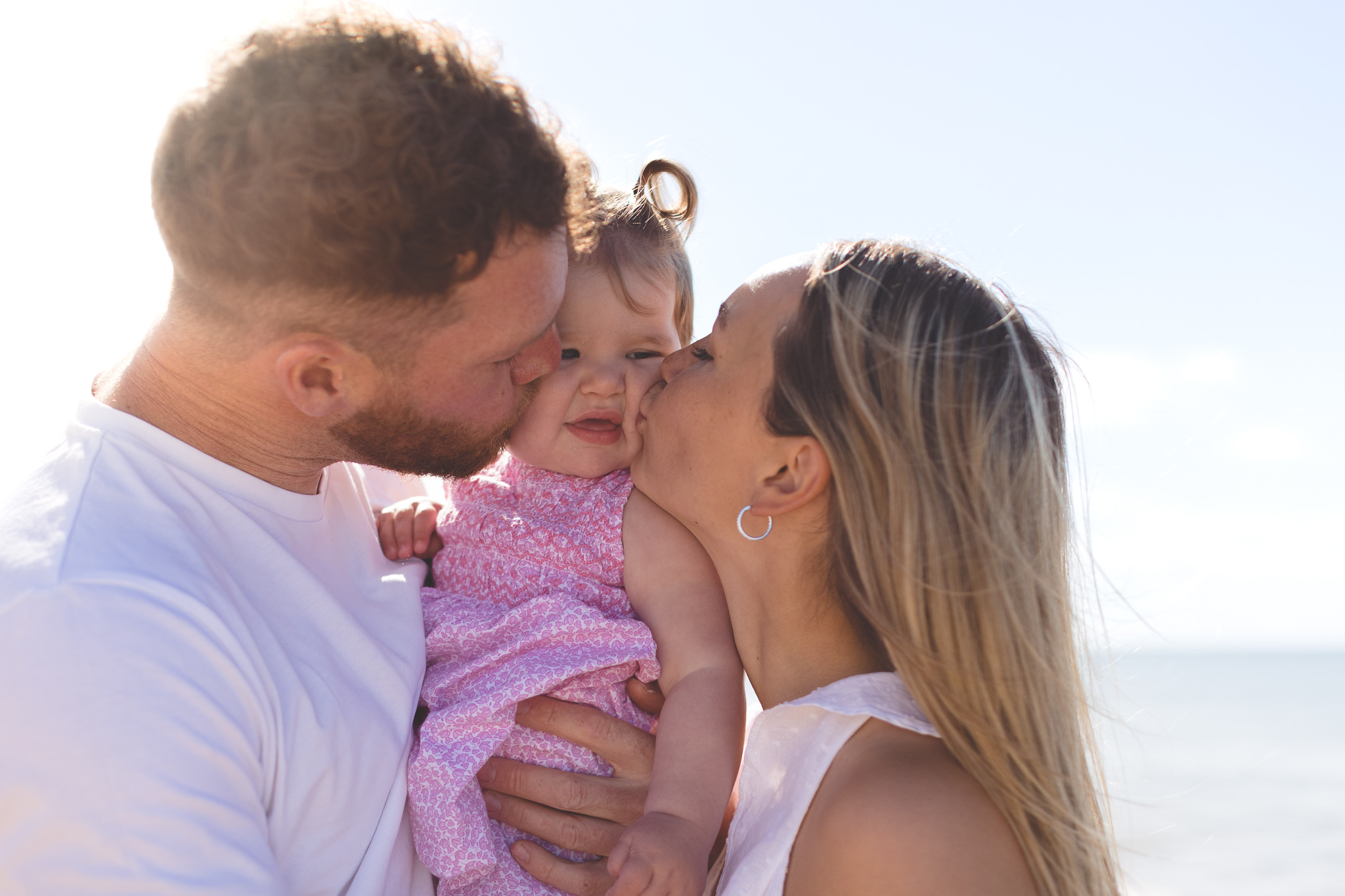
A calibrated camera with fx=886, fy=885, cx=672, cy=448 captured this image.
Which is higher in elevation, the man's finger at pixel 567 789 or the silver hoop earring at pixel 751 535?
the silver hoop earring at pixel 751 535

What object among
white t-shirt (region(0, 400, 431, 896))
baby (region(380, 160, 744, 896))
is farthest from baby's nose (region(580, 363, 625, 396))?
white t-shirt (region(0, 400, 431, 896))

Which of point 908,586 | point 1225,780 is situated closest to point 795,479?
point 908,586

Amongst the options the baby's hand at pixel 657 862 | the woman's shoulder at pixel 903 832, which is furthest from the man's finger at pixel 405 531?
the woman's shoulder at pixel 903 832

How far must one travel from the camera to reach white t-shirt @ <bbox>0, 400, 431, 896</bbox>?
1.49 metres

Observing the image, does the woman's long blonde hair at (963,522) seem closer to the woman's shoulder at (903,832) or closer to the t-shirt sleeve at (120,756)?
the woman's shoulder at (903,832)

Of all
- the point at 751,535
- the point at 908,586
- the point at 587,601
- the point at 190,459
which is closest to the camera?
the point at 908,586

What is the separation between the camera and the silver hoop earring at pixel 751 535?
220cm

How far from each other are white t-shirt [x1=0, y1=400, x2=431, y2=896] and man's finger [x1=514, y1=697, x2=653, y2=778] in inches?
12.6

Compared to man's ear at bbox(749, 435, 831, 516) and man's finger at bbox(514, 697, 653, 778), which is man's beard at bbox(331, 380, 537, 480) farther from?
man's ear at bbox(749, 435, 831, 516)

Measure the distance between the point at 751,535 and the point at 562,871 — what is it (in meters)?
0.98

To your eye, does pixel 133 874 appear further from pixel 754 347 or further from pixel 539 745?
pixel 754 347

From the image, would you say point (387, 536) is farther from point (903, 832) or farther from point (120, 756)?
point (903, 832)

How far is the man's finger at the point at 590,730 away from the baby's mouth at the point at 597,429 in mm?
743

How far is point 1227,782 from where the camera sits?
47.3 ft
